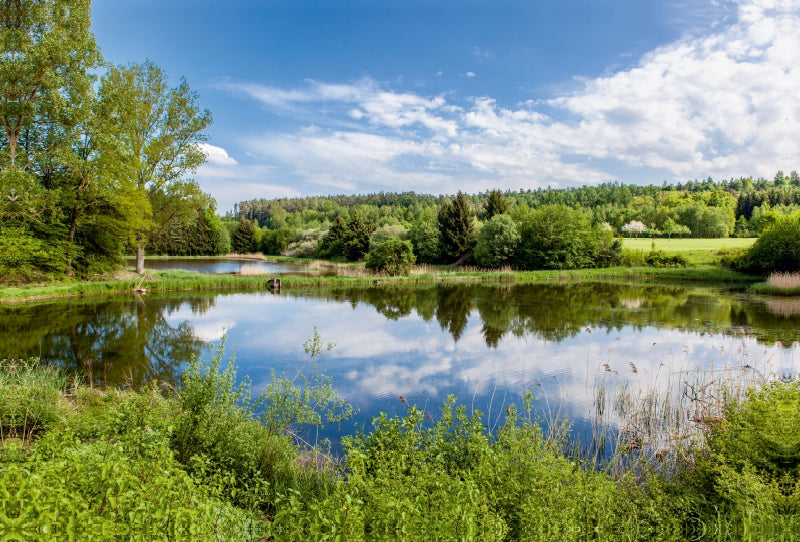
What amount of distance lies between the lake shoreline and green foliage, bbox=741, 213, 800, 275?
4.32 ft

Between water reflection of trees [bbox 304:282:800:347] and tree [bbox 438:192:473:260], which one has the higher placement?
tree [bbox 438:192:473:260]

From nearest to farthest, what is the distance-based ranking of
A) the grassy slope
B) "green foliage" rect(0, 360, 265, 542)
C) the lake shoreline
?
"green foliage" rect(0, 360, 265, 542)
the lake shoreline
the grassy slope

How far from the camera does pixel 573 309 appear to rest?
19.3m

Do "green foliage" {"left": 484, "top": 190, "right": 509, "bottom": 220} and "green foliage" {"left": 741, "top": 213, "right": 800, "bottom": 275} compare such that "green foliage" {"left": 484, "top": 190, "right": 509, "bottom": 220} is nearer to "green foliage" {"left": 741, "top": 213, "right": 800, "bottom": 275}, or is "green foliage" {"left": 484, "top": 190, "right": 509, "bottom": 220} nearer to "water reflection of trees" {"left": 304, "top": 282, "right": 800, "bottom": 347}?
"water reflection of trees" {"left": 304, "top": 282, "right": 800, "bottom": 347}

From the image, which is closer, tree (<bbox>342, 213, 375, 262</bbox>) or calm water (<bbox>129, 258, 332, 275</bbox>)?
calm water (<bbox>129, 258, 332, 275</bbox>)

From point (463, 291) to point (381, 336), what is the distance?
13.5 m

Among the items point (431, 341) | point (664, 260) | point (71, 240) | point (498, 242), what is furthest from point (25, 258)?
point (664, 260)

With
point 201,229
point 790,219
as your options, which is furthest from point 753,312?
point 201,229

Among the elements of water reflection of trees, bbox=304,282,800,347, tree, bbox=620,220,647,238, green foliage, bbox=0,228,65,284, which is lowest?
water reflection of trees, bbox=304,282,800,347

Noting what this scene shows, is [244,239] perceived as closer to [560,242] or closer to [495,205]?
→ [495,205]

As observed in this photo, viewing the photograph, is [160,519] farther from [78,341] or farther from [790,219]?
[790,219]

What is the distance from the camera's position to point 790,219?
2973 cm

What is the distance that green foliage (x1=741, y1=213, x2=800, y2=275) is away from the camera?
29.1 metres

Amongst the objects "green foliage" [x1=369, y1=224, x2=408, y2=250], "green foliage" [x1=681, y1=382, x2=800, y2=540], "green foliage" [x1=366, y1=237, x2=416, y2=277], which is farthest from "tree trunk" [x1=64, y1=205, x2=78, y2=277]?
"green foliage" [x1=681, y1=382, x2=800, y2=540]
